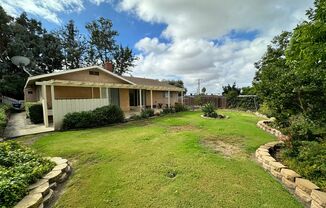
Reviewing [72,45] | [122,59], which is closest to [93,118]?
[122,59]

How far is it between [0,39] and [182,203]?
121 feet

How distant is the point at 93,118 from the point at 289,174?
9546 millimetres

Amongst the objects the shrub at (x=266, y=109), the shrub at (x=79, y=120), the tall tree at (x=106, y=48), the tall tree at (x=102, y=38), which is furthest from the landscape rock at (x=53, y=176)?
the tall tree at (x=102, y=38)

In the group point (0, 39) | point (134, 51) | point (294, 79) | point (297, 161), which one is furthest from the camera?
point (134, 51)

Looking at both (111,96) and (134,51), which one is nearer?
(111,96)

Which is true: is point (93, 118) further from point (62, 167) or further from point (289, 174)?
point (289, 174)

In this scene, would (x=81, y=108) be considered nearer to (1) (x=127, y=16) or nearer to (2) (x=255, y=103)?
(1) (x=127, y=16)

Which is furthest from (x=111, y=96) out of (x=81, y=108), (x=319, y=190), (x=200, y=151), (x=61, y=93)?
(x=319, y=190)

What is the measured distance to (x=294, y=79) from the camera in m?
6.25

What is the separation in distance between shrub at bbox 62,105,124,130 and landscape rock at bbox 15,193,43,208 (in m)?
7.47

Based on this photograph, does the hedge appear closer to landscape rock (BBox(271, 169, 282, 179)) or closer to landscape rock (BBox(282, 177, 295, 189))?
landscape rock (BBox(271, 169, 282, 179))

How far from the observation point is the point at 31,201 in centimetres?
286

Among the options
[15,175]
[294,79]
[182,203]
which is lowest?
[182,203]

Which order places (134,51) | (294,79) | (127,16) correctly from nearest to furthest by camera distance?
(294,79), (127,16), (134,51)
